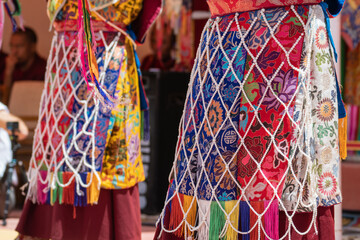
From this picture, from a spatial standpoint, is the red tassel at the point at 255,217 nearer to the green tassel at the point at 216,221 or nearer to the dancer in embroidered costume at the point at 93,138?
the green tassel at the point at 216,221

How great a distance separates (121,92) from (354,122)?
269 cm

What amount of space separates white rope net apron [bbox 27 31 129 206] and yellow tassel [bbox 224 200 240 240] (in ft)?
2.54

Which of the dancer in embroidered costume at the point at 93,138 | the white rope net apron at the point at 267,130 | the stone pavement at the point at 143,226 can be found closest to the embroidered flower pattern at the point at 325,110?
the white rope net apron at the point at 267,130

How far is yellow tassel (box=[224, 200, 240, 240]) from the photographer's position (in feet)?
5.25

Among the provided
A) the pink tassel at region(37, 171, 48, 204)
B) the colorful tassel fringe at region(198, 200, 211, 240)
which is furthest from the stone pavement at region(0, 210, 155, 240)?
the colorful tassel fringe at region(198, 200, 211, 240)

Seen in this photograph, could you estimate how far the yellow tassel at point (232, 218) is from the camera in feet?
5.25

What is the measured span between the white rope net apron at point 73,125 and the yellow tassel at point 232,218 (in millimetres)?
775

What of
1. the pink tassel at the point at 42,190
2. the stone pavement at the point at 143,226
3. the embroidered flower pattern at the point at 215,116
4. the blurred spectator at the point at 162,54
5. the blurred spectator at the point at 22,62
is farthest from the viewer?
the blurred spectator at the point at 22,62

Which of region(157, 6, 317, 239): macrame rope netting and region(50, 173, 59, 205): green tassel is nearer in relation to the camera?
region(157, 6, 317, 239): macrame rope netting

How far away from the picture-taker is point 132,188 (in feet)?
7.83

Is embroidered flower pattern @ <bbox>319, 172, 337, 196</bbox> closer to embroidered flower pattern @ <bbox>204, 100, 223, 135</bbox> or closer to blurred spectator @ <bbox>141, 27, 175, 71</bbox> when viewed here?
embroidered flower pattern @ <bbox>204, 100, 223, 135</bbox>

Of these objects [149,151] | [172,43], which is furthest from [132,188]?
[172,43]

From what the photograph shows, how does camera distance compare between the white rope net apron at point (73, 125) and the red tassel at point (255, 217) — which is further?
the white rope net apron at point (73, 125)

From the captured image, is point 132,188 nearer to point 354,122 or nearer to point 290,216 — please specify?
point 290,216
